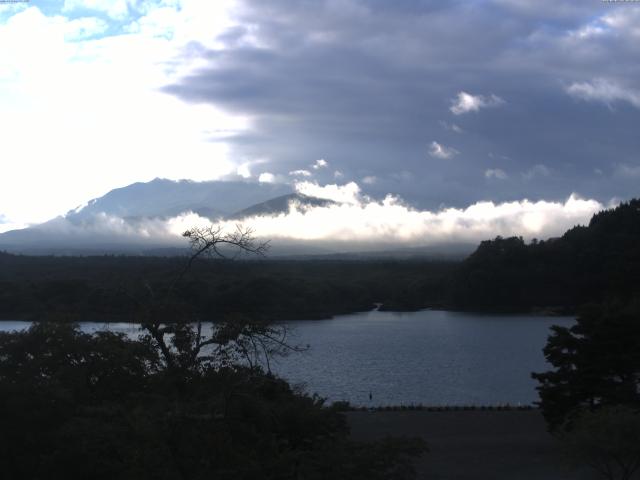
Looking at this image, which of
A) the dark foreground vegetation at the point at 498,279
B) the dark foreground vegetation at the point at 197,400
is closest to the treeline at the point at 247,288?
the dark foreground vegetation at the point at 498,279

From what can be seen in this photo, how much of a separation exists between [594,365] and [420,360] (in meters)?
18.3

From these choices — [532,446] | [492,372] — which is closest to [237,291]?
[492,372]

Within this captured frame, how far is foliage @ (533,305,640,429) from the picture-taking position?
55.2ft

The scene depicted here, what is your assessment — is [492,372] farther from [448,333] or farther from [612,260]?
[612,260]

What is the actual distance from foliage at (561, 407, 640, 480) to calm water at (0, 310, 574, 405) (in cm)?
679

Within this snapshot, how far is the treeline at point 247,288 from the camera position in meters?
30.6

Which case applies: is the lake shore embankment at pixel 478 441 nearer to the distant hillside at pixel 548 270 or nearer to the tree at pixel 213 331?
the tree at pixel 213 331

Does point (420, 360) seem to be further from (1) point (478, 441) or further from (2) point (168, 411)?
(2) point (168, 411)

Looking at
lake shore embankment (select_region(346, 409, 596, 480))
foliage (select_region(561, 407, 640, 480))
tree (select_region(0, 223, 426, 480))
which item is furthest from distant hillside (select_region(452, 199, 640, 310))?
tree (select_region(0, 223, 426, 480))

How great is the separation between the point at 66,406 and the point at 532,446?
40.6 ft

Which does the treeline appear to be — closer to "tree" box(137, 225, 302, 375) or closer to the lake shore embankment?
"tree" box(137, 225, 302, 375)

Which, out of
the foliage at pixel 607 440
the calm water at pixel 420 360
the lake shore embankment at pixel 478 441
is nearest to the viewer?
the foliage at pixel 607 440

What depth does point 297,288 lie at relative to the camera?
56219 millimetres

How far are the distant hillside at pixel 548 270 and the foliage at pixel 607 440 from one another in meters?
50.2
